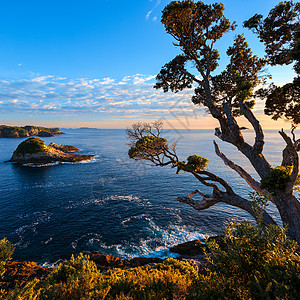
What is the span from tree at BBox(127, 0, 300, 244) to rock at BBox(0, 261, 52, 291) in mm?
15229

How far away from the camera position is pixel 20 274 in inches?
601

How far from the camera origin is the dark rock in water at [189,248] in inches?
819

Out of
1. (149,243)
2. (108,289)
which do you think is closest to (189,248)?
(149,243)

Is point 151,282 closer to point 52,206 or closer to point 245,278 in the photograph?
point 245,278

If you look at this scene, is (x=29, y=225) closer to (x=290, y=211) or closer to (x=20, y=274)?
(x=20, y=274)

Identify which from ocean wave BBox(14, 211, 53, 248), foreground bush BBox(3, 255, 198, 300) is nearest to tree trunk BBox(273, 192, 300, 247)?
foreground bush BBox(3, 255, 198, 300)

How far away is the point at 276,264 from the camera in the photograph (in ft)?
16.4

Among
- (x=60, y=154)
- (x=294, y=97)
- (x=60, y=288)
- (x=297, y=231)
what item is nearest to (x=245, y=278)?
(x=60, y=288)

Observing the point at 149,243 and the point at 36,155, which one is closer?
the point at 149,243

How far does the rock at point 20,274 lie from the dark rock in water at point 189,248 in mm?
15215

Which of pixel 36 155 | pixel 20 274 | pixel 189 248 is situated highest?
pixel 36 155

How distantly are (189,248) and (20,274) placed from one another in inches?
755

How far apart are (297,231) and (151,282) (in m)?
12.8

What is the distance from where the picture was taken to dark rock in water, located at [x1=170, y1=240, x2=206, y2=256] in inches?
819
